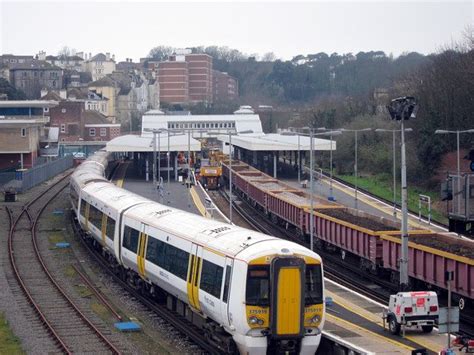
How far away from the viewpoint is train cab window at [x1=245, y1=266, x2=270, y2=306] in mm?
19469

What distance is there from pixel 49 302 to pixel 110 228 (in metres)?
5.06

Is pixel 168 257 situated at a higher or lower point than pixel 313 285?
lower

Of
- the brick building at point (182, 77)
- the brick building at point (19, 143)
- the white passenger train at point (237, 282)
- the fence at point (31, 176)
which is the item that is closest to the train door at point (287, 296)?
the white passenger train at point (237, 282)

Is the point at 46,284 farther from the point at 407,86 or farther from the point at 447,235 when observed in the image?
the point at 407,86

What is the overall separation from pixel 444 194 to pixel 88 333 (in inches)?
419

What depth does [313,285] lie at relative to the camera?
19.9m

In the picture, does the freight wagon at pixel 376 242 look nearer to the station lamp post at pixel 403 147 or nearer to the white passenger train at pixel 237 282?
the station lamp post at pixel 403 147

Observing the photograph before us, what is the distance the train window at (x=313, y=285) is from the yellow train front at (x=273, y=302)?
25mm

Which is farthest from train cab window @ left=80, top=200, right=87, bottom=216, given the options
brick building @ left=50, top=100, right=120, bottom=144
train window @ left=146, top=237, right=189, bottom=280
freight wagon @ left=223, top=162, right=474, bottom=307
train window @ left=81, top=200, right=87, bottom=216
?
brick building @ left=50, top=100, right=120, bottom=144

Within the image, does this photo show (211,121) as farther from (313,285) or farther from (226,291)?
(313,285)

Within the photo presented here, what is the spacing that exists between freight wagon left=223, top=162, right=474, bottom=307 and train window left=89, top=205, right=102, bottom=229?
9.95 meters

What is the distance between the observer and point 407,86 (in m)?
87.1

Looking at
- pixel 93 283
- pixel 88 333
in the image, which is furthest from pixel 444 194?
pixel 93 283

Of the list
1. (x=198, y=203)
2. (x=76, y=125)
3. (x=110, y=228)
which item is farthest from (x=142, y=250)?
(x=76, y=125)
